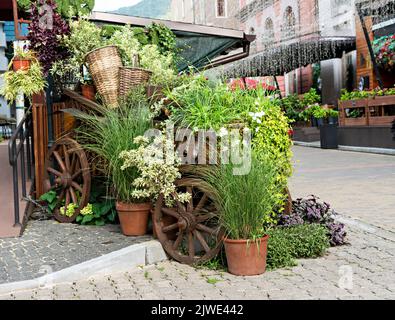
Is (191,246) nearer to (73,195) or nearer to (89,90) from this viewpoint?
(73,195)

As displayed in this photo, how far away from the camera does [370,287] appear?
4.79m

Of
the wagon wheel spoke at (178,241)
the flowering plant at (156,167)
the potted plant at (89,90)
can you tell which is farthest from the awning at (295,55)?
the wagon wheel spoke at (178,241)

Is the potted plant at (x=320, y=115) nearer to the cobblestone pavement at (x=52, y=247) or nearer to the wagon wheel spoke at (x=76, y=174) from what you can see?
the wagon wheel spoke at (x=76, y=174)

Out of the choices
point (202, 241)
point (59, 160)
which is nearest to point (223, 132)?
point (202, 241)

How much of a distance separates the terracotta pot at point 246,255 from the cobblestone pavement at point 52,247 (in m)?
1.22

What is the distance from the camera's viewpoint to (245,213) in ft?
17.0

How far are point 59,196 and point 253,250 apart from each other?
3.01 metres

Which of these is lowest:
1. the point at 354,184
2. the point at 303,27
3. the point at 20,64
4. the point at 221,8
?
the point at 354,184

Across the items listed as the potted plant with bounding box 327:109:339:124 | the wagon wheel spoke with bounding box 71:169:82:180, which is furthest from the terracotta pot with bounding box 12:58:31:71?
the potted plant with bounding box 327:109:339:124

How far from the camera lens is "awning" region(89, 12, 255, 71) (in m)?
10.3

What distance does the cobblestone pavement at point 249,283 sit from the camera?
470 centimetres

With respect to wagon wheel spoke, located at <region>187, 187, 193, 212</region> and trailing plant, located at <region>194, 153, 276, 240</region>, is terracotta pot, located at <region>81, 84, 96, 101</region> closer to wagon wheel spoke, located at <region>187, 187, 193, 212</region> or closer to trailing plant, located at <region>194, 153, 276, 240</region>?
wagon wheel spoke, located at <region>187, 187, 193, 212</region>

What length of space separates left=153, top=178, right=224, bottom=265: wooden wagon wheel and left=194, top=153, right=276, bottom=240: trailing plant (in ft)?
0.75

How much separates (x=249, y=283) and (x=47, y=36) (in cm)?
425
